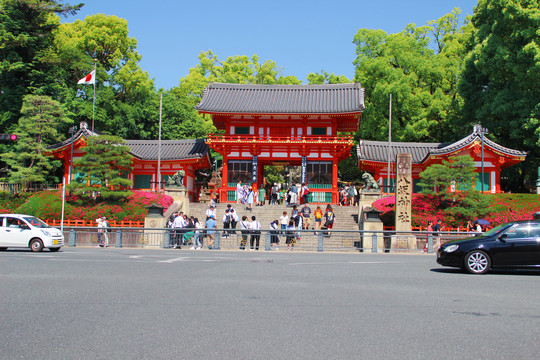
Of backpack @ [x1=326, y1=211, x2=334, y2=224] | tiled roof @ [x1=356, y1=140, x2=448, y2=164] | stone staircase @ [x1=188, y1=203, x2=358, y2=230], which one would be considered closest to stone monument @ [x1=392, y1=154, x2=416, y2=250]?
backpack @ [x1=326, y1=211, x2=334, y2=224]

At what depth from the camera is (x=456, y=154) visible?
115 feet

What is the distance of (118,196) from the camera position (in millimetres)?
30656

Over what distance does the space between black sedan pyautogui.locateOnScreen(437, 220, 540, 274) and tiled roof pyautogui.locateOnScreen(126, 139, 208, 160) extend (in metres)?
28.4

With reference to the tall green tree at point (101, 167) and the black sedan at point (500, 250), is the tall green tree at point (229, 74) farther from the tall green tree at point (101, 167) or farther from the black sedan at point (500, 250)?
the black sedan at point (500, 250)

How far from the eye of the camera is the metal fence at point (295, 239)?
21047 millimetres

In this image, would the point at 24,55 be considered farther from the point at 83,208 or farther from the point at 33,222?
the point at 33,222

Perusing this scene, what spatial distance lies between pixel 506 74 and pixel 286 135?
1562 cm

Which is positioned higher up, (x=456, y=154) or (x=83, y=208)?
(x=456, y=154)

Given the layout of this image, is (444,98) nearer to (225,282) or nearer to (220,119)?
(220,119)

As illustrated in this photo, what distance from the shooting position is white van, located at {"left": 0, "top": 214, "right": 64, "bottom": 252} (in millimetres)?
18594

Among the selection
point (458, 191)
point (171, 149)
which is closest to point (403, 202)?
point (458, 191)

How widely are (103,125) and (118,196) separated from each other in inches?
720

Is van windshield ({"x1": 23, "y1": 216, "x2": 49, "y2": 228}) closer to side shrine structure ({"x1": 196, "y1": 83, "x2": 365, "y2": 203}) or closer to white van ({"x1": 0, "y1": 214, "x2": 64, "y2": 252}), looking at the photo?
white van ({"x1": 0, "y1": 214, "x2": 64, "y2": 252})

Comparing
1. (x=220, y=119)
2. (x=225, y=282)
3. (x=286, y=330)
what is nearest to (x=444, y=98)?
(x=220, y=119)
